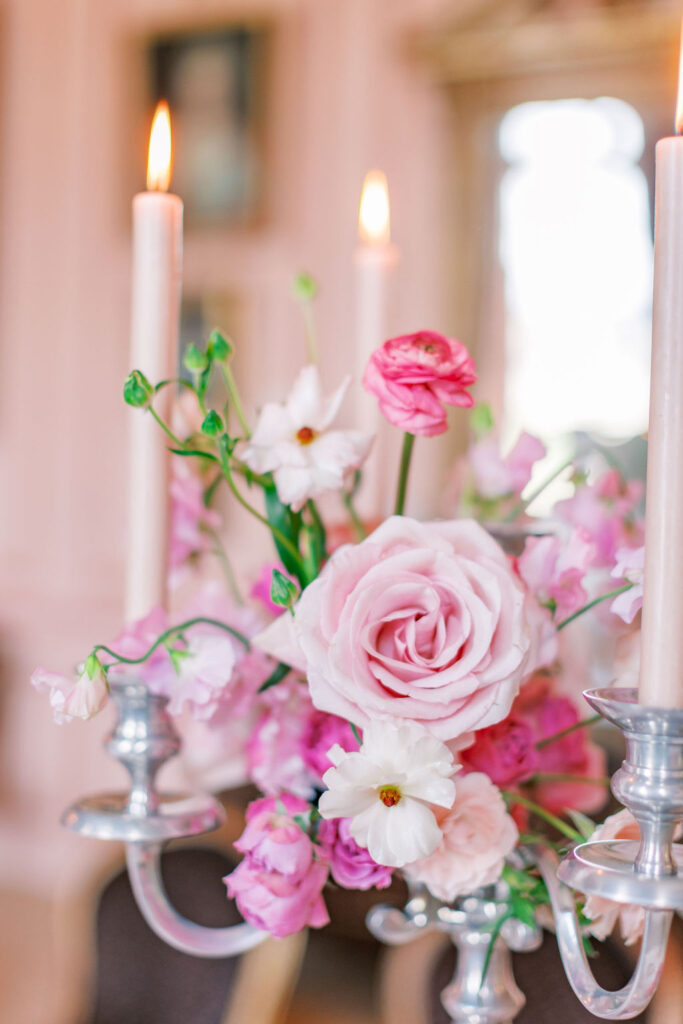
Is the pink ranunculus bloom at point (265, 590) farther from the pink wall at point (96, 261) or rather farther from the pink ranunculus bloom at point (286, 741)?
the pink wall at point (96, 261)

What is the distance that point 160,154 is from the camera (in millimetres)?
488

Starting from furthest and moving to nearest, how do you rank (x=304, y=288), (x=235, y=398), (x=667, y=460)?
(x=304, y=288), (x=235, y=398), (x=667, y=460)

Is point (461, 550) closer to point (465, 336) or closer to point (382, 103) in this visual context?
point (465, 336)

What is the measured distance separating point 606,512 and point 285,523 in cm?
19

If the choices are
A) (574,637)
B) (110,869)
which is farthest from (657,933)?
(110,869)

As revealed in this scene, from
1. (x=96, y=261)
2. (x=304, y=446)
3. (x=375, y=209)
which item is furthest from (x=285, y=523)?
(x=96, y=261)

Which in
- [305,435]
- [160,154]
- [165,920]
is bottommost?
[165,920]

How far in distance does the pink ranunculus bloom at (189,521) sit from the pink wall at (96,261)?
158 centimetres

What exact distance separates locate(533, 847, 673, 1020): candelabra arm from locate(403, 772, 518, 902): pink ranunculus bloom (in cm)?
3

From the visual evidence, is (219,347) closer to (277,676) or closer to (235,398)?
(235,398)

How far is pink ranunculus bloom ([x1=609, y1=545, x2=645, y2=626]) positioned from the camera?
386 millimetres

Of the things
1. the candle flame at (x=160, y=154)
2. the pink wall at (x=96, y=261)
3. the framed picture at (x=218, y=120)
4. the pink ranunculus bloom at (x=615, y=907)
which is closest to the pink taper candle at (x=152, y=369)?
the candle flame at (x=160, y=154)

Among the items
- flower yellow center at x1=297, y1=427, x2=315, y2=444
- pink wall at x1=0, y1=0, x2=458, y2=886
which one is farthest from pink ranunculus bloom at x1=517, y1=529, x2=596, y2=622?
pink wall at x1=0, y1=0, x2=458, y2=886

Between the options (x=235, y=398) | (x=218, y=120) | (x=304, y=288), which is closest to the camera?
(x=235, y=398)
